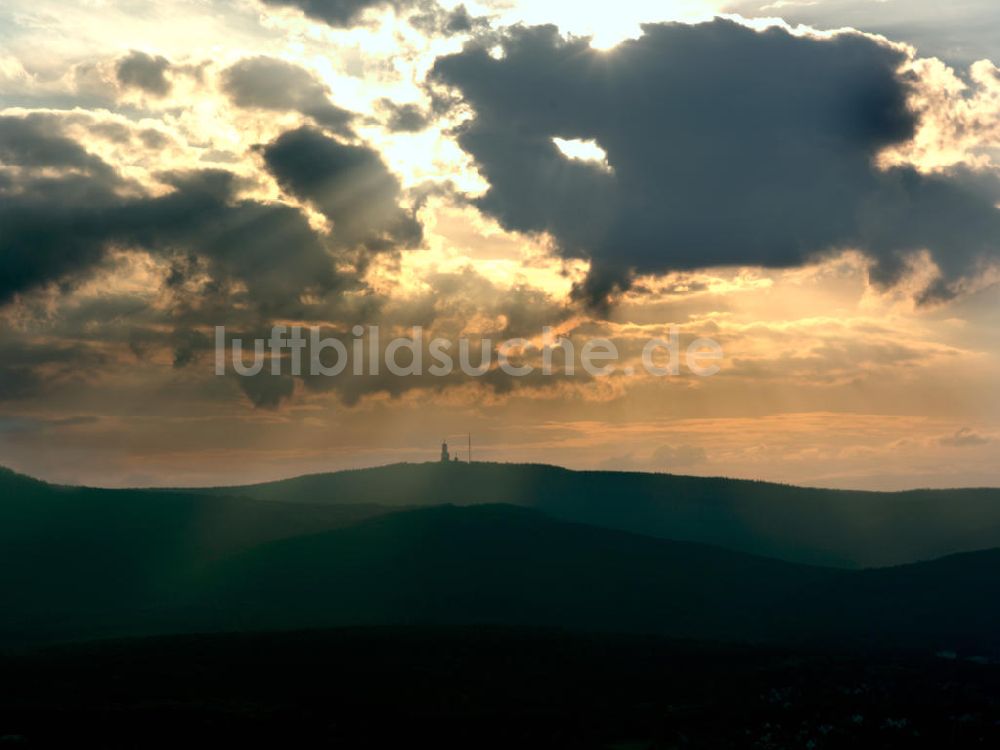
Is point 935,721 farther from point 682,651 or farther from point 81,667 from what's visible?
point 81,667

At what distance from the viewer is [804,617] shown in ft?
642

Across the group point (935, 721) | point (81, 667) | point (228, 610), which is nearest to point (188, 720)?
point (81, 667)

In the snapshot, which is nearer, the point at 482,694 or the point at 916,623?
the point at 482,694

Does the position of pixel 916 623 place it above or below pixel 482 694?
below

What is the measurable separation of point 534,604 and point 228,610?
1936 inches

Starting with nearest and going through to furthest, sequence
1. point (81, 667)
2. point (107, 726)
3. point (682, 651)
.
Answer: point (107, 726) < point (81, 667) < point (682, 651)

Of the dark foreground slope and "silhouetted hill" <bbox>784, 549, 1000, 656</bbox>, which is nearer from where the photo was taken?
the dark foreground slope

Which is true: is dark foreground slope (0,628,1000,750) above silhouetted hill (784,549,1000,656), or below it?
above

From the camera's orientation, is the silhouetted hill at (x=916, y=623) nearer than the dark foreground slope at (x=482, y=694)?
No

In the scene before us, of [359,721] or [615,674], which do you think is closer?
[359,721]

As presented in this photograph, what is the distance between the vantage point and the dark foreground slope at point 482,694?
3078 inches

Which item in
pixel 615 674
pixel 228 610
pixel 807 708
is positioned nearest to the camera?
pixel 807 708

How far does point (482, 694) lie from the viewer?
104 meters

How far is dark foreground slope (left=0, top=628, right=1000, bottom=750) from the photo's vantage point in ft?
257
